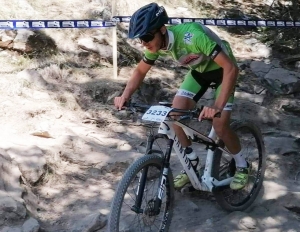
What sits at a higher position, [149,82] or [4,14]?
[4,14]

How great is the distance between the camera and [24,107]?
6004 mm

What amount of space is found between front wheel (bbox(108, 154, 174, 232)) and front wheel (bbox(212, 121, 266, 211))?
657 millimetres

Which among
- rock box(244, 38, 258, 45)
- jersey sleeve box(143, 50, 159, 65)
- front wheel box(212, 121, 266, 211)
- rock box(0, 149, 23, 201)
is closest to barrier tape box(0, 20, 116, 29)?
rock box(0, 149, 23, 201)

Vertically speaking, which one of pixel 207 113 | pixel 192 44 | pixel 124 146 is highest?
pixel 192 44

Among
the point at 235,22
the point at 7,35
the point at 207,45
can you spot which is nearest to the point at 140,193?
the point at 207,45

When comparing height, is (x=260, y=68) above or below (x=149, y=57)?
below

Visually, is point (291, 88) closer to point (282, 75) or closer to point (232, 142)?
point (282, 75)

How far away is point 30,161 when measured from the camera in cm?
471

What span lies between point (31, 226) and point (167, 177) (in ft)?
3.71

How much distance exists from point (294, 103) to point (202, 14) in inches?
188

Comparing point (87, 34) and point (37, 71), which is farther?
point (87, 34)

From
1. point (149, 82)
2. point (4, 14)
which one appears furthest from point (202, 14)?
point (4, 14)

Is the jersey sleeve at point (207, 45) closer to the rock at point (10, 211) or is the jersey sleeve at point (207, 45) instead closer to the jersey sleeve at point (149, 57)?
the jersey sleeve at point (149, 57)

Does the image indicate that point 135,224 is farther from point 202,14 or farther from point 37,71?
point 202,14
